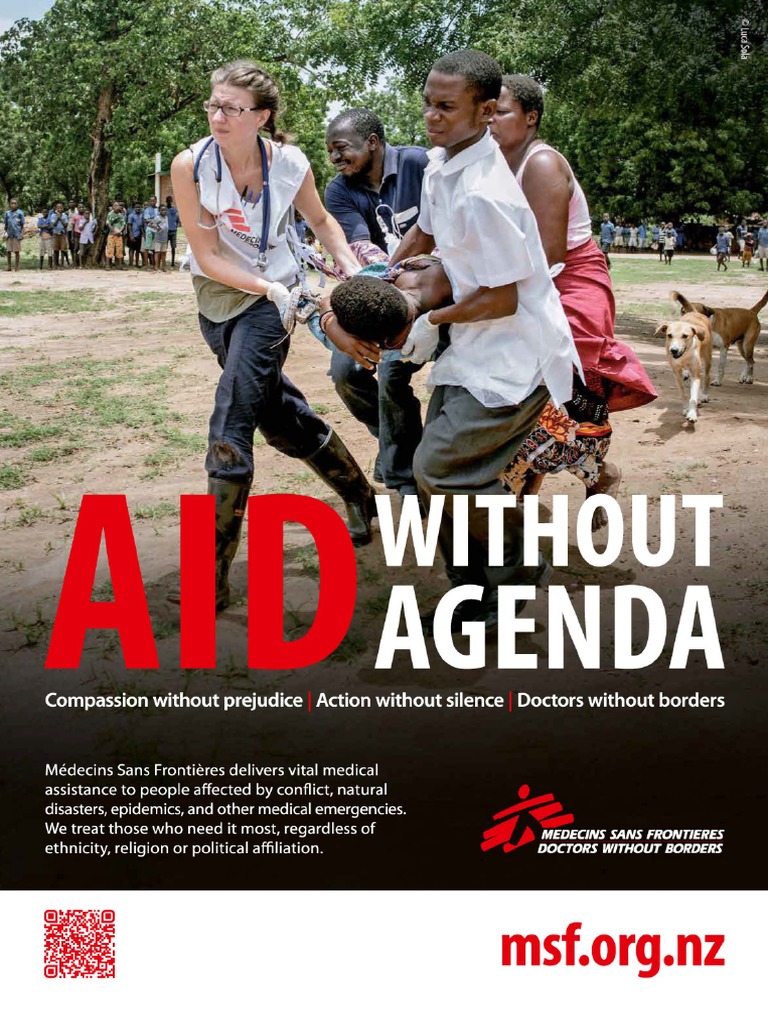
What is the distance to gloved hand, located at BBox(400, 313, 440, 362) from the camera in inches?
140

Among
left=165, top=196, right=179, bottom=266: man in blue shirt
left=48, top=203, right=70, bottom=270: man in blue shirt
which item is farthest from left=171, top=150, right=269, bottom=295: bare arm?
left=165, top=196, right=179, bottom=266: man in blue shirt

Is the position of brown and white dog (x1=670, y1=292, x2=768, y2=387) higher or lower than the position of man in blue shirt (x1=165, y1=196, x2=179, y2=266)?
lower

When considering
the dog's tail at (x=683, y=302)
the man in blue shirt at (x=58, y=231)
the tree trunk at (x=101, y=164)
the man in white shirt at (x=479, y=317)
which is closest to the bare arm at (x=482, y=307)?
the man in white shirt at (x=479, y=317)

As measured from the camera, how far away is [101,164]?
28.9 m

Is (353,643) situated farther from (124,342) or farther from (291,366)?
(124,342)

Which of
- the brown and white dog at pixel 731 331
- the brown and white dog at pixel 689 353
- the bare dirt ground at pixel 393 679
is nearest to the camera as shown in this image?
the bare dirt ground at pixel 393 679

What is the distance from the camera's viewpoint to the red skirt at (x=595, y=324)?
4488 millimetres

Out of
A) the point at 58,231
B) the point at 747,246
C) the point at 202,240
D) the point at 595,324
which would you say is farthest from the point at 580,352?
the point at 747,246

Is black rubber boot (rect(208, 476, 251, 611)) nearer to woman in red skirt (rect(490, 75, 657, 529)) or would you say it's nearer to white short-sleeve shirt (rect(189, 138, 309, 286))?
white short-sleeve shirt (rect(189, 138, 309, 286))

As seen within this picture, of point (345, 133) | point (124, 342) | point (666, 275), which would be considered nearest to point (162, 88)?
point (666, 275)

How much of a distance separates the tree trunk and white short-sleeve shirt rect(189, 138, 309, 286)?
82.1 ft

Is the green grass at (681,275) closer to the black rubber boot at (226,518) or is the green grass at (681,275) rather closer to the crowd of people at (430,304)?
the crowd of people at (430,304)

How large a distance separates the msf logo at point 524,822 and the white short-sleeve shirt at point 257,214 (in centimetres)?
225

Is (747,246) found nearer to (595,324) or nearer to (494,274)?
(595,324)
